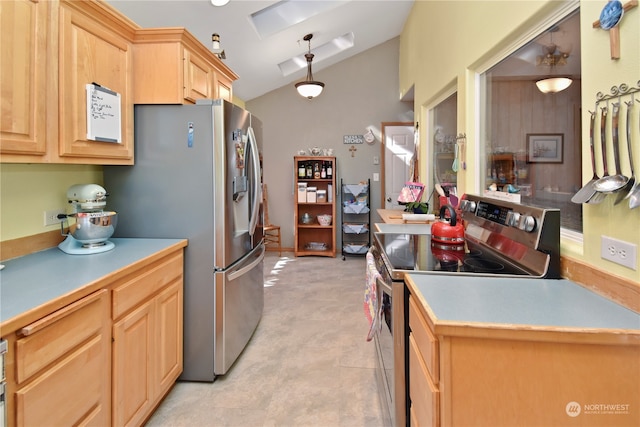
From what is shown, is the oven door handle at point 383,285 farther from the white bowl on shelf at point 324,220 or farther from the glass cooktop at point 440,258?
the white bowl on shelf at point 324,220

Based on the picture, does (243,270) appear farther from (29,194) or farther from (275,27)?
(275,27)

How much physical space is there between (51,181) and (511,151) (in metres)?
2.66

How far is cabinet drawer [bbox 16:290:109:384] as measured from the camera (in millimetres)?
1007

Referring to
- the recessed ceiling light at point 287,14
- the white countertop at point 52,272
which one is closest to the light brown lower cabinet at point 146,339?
the white countertop at point 52,272

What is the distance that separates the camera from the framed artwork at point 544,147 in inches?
68.5

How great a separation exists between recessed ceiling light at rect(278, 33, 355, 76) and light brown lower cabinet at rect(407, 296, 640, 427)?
4744mm

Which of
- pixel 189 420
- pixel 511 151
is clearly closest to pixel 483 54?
pixel 511 151

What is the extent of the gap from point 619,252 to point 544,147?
3.24 feet

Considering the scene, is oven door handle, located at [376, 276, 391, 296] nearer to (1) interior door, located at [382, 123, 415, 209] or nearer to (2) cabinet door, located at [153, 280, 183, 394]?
(2) cabinet door, located at [153, 280, 183, 394]

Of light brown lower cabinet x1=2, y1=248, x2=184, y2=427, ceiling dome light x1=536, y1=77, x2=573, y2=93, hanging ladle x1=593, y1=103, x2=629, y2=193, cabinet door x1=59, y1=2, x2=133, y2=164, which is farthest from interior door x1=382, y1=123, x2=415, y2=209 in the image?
hanging ladle x1=593, y1=103, x2=629, y2=193

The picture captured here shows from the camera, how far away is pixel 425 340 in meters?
1.07

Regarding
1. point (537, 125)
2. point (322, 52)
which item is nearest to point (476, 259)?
point (537, 125)

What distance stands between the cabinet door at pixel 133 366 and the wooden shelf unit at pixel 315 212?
388 centimetres

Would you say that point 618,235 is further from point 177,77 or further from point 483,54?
point 177,77
